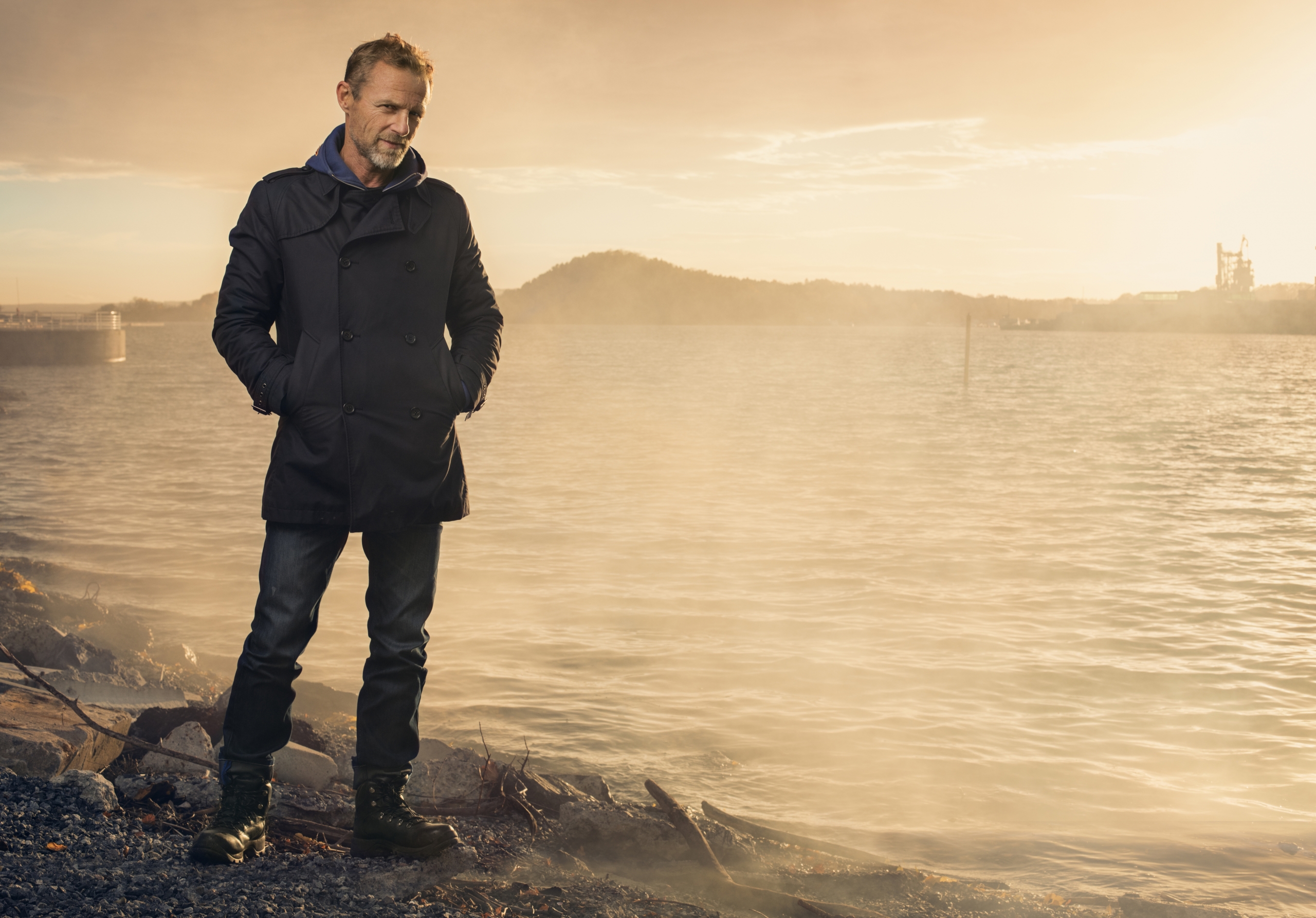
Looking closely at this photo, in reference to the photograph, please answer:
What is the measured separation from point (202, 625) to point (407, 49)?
958 cm

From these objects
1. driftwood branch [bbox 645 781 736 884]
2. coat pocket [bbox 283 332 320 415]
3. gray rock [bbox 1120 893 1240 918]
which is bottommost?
gray rock [bbox 1120 893 1240 918]

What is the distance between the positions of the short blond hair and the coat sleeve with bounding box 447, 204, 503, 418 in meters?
0.51

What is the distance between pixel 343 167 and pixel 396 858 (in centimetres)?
240

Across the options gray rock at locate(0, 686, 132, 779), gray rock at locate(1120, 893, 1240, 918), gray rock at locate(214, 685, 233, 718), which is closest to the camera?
gray rock at locate(0, 686, 132, 779)

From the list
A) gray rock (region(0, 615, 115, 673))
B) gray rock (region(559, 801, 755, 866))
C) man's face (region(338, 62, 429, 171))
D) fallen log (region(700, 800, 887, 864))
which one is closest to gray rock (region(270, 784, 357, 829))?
gray rock (region(559, 801, 755, 866))

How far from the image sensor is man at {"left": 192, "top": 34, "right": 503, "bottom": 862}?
3.26 m

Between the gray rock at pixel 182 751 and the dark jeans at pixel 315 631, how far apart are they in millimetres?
1051

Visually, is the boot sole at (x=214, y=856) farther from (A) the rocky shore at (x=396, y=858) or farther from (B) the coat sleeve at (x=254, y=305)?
(B) the coat sleeve at (x=254, y=305)

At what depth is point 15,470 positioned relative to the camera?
2616 cm

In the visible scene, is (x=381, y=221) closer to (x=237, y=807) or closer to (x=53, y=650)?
(x=237, y=807)

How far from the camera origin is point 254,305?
328 cm

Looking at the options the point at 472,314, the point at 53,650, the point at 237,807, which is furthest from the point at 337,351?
the point at 53,650

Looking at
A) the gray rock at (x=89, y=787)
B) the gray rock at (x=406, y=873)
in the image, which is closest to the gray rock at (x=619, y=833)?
the gray rock at (x=406, y=873)

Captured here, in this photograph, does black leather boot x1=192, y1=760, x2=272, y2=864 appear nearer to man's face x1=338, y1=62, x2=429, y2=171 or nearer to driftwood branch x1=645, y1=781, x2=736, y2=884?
driftwood branch x1=645, y1=781, x2=736, y2=884
